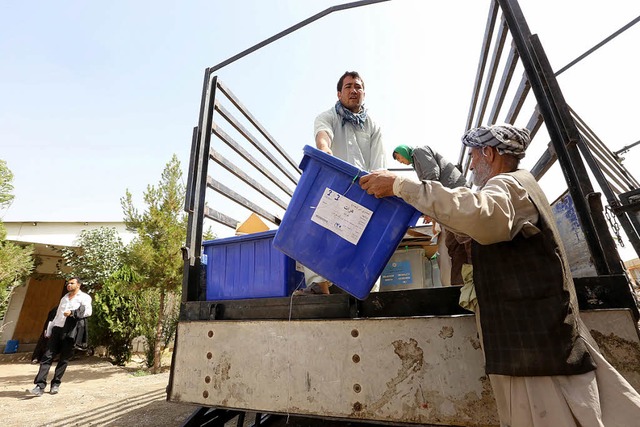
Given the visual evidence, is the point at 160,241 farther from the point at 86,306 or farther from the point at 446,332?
the point at 446,332

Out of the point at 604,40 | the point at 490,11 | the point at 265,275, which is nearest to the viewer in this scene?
the point at 265,275

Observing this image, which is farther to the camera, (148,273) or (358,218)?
(148,273)

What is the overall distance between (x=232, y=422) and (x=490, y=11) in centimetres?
511

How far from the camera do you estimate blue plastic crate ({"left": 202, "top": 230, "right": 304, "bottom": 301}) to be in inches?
76.9

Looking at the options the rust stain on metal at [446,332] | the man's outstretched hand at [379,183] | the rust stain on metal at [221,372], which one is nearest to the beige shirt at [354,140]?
the man's outstretched hand at [379,183]

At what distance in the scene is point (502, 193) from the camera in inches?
45.7

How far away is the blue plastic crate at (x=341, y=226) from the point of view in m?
1.51

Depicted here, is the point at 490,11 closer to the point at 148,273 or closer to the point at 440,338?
the point at 440,338

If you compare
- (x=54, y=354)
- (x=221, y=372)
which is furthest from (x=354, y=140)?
(x=54, y=354)

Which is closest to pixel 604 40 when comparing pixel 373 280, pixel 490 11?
pixel 490 11

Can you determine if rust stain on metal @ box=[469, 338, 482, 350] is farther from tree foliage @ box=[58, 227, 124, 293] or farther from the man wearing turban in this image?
tree foliage @ box=[58, 227, 124, 293]

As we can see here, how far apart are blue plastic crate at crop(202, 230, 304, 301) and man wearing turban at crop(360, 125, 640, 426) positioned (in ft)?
3.21

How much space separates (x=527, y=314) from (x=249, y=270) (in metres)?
1.52

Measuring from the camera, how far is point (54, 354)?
20.2 feet
